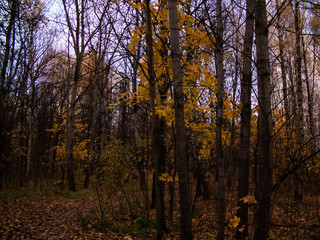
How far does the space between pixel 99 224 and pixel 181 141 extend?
143 inches

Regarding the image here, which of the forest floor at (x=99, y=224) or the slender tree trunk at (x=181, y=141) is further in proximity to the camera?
the forest floor at (x=99, y=224)

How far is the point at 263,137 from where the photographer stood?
2275 millimetres

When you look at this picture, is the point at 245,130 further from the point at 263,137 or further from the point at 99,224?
the point at 99,224

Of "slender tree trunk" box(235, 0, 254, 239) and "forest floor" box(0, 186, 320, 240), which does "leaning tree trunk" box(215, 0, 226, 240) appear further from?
"forest floor" box(0, 186, 320, 240)

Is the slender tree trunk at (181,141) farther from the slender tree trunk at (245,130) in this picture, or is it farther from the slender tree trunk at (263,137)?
the slender tree trunk at (245,130)

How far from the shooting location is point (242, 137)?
13.5ft

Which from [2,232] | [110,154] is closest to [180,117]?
[110,154]

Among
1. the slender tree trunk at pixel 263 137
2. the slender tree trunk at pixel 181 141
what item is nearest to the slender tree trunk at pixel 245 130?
the slender tree trunk at pixel 181 141

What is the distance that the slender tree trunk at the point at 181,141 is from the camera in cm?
315

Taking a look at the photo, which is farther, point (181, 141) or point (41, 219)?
point (41, 219)

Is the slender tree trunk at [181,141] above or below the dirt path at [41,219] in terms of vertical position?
above

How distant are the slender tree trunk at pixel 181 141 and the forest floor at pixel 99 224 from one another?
1.74m

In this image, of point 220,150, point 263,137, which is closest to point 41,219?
point 220,150

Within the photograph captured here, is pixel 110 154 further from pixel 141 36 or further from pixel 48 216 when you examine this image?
pixel 141 36
